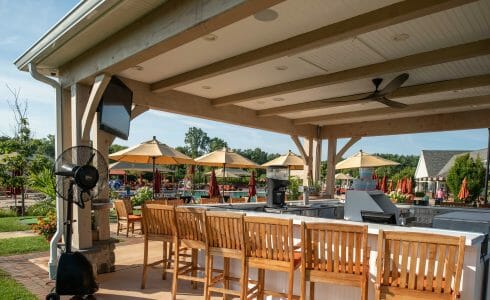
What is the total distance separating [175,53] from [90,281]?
2.67 m

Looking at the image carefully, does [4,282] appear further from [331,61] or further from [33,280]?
[331,61]

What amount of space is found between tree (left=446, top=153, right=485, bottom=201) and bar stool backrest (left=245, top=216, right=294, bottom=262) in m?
17.4

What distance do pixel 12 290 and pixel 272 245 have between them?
301cm

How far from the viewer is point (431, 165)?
34375 mm

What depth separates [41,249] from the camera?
577 centimetres

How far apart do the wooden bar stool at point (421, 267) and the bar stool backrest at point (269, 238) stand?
0.74m

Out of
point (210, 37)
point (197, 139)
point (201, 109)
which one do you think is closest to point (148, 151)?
point (201, 109)

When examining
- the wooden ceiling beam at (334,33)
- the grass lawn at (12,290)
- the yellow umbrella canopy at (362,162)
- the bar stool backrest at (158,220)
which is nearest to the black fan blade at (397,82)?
the wooden ceiling beam at (334,33)

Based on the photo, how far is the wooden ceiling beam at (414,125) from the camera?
707cm

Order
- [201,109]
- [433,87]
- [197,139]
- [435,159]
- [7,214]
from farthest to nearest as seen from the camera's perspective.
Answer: [197,139]
[435,159]
[7,214]
[201,109]
[433,87]

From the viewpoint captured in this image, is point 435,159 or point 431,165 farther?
point 435,159

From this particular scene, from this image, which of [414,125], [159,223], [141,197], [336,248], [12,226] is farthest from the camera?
[141,197]

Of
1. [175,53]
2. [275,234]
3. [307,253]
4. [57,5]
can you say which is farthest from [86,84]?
[307,253]

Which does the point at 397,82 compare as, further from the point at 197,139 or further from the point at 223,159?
the point at 197,139
